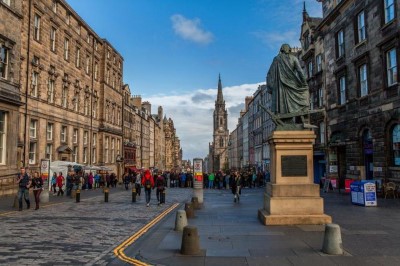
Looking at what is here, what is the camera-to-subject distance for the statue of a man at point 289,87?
1299 centimetres

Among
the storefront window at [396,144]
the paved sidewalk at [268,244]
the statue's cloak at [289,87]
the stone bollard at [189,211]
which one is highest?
the statue's cloak at [289,87]

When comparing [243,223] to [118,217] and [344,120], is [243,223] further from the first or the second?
[344,120]

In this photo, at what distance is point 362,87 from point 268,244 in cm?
2189

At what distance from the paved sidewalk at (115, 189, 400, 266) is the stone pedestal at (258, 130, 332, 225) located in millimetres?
470

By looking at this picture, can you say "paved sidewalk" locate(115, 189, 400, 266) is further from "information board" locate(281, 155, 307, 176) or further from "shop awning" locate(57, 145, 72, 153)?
"shop awning" locate(57, 145, 72, 153)

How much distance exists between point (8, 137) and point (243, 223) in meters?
19.6

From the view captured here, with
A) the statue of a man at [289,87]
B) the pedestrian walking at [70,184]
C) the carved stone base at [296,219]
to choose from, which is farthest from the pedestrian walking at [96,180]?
the carved stone base at [296,219]

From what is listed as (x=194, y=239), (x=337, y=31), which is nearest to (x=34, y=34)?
(x=337, y=31)

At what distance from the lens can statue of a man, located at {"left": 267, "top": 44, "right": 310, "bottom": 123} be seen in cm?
1299

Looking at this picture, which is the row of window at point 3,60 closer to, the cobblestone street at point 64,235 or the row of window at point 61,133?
the row of window at point 61,133

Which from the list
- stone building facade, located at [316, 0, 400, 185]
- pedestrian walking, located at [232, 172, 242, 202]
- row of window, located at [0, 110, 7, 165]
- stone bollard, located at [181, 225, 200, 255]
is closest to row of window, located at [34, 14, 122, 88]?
row of window, located at [0, 110, 7, 165]

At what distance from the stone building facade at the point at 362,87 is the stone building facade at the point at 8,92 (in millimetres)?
23932

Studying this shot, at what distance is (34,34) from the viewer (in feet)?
104

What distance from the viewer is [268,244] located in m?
8.88
